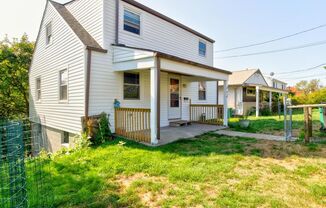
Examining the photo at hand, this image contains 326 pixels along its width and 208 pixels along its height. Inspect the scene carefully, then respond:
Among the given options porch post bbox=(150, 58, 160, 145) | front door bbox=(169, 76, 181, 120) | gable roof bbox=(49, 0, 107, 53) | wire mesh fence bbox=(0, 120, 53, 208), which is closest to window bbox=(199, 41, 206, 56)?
front door bbox=(169, 76, 181, 120)

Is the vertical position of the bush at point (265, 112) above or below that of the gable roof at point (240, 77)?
below

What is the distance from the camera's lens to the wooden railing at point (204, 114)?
11.6 metres

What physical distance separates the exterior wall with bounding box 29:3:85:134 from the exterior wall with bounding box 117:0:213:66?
212 centimetres

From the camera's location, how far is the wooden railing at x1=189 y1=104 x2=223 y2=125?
1164cm

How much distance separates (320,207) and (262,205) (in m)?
0.81

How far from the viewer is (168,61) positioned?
23.1ft

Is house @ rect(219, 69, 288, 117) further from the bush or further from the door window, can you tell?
the door window

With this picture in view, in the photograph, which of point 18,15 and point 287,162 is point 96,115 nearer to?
point 287,162

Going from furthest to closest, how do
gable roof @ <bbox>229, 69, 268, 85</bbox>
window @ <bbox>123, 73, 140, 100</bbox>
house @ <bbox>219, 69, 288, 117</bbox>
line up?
gable roof @ <bbox>229, 69, 268, 85</bbox>
house @ <bbox>219, 69, 288, 117</bbox>
window @ <bbox>123, 73, 140, 100</bbox>

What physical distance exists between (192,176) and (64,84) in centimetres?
752

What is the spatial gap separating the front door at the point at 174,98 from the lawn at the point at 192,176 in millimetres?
4360

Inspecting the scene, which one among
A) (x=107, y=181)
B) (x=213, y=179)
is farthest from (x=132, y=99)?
(x=213, y=179)

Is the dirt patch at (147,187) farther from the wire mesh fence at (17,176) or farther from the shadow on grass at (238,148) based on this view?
the shadow on grass at (238,148)

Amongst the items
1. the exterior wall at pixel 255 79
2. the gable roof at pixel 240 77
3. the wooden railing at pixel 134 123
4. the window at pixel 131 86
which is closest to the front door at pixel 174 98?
the window at pixel 131 86
